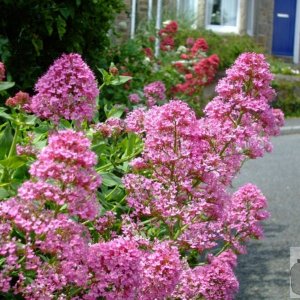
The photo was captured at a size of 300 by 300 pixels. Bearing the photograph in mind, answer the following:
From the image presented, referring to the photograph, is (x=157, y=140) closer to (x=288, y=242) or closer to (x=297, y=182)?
(x=288, y=242)

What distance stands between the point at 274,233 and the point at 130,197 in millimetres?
4437

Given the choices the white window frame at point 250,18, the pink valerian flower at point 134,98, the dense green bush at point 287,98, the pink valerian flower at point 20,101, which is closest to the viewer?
the pink valerian flower at point 20,101

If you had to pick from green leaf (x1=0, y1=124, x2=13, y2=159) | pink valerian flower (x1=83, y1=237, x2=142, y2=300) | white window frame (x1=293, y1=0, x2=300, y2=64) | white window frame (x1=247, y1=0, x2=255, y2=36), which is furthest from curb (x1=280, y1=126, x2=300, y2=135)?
pink valerian flower (x1=83, y1=237, x2=142, y2=300)

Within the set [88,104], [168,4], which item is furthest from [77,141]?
[168,4]

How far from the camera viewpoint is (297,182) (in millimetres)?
10070

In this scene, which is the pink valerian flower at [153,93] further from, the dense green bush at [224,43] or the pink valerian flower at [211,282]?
the dense green bush at [224,43]

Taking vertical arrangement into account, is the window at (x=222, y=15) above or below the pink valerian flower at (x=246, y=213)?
above

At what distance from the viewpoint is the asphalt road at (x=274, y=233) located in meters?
5.93

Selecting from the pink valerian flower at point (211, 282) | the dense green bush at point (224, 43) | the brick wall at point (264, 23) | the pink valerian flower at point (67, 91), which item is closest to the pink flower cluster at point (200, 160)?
the pink valerian flower at point (211, 282)

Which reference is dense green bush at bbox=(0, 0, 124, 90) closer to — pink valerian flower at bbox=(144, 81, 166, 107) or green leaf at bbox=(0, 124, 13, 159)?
pink valerian flower at bbox=(144, 81, 166, 107)

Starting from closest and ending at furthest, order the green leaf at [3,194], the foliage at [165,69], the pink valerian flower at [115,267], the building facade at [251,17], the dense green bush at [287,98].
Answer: the pink valerian flower at [115,267] → the green leaf at [3,194] → the foliage at [165,69] → the dense green bush at [287,98] → the building facade at [251,17]

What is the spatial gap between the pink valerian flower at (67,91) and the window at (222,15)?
18720 mm

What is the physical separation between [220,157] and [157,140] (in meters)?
0.33

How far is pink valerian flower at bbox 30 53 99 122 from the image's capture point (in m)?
2.93
